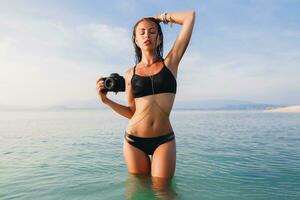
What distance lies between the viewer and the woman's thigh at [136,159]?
16.3ft

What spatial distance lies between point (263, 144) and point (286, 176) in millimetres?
→ 5598

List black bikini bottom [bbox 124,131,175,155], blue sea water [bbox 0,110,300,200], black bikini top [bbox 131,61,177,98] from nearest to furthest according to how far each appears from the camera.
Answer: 1. black bikini top [bbox 131,61,177,98]
2. black bikini bottom [bbox 124,131,175,155]
3. blue sea water [bbox 0,110,300,200]

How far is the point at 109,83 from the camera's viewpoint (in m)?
4.80

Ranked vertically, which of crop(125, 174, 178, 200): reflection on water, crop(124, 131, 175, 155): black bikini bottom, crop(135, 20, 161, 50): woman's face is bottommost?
crop(125, 174, 178, 200): reflection on water

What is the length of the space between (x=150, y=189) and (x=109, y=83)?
5.52 ft

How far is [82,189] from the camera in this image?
5676 mm

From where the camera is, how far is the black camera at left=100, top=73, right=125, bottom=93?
4766 millimetres

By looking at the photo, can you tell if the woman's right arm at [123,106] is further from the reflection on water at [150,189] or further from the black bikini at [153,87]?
the reflection on water at [150,189]

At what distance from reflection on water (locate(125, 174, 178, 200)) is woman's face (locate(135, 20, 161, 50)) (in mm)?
1970

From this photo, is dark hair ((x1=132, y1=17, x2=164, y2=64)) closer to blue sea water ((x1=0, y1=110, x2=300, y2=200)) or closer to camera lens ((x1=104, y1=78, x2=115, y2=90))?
camera lens ((x1=104, y1=78, x2=115, y2=90))

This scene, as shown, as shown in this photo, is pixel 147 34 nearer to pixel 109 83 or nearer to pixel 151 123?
pixel 109 83

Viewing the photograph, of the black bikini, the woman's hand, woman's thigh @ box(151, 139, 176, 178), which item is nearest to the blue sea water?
woman's thigh @ box(151, 139, 176, 178)

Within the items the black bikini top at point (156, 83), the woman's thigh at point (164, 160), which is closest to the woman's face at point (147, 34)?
the black bikini top at point (156, 83)

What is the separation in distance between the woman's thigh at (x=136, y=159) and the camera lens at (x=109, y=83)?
89 cm
